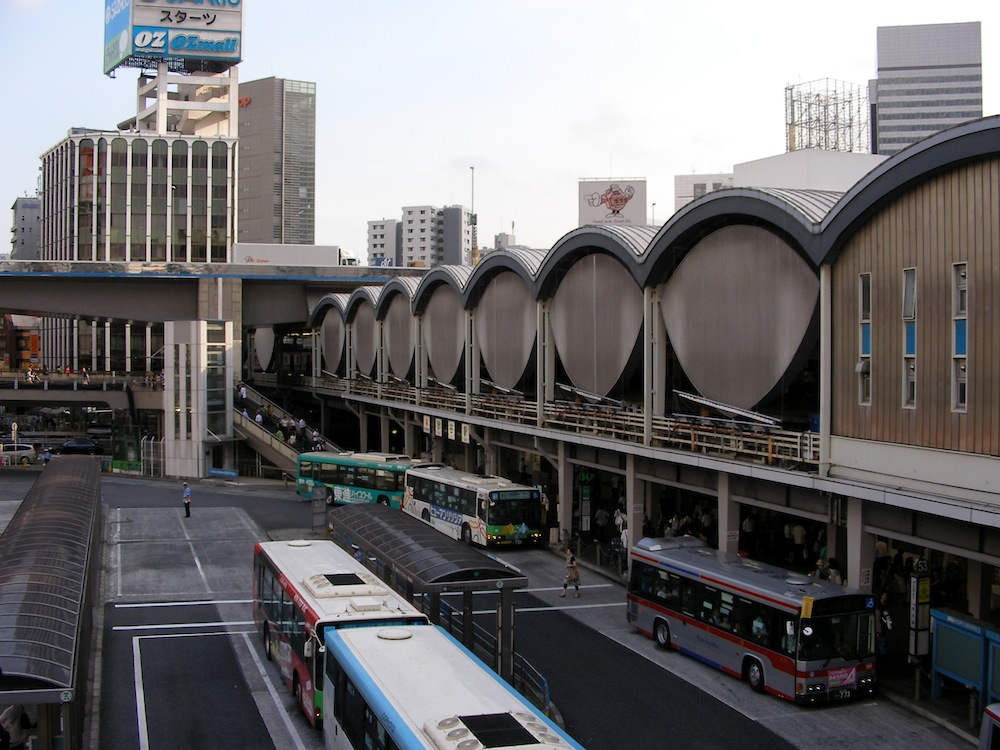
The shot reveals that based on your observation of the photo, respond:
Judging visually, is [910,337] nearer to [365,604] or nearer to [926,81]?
[365,604]

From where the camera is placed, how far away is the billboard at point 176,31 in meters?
104

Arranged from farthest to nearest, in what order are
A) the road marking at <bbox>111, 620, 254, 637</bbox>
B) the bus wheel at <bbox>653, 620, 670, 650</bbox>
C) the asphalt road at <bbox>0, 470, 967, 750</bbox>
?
1. the road marking at <bbox>111, 620, 254, 637</bbox>
2. the bus wheel at <bbox>653, 620, 670, 650</bbox>
3. the asphalt road at <bbox>0, 470, 967, 750</bbox>

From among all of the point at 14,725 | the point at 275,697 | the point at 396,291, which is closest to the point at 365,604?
the point at 275,697

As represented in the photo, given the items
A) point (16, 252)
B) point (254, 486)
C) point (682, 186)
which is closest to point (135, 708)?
point (254, 486)

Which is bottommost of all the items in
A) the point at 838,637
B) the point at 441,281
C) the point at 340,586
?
the point at 838,637

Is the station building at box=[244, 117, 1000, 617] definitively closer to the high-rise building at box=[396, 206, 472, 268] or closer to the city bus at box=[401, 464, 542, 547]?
the city bus at box=[401, 464, 542, 547]

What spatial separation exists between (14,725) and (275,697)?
6585 mm

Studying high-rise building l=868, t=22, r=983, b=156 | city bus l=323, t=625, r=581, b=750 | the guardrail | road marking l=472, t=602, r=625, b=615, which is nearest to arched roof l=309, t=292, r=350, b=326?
the guardrail

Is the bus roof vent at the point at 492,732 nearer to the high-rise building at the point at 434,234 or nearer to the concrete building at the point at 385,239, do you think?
the high-rise building at the point at 434,234

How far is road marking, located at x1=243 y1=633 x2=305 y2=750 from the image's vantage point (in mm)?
17337

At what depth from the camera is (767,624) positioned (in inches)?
755

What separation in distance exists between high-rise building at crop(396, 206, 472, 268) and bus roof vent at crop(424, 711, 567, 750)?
16628 centimetres

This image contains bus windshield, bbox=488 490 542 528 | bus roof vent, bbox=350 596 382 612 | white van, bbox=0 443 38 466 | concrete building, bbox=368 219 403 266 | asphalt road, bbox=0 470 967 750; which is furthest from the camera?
concrete building, bbox=368 219 403 266

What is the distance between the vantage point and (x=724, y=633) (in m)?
20.5
